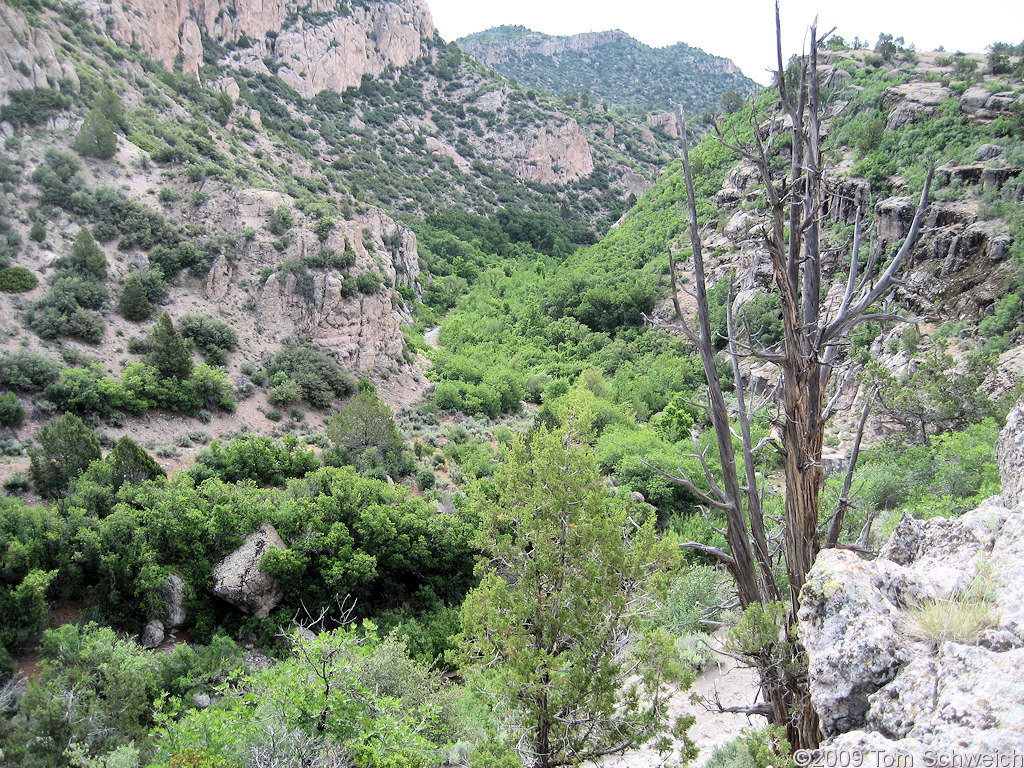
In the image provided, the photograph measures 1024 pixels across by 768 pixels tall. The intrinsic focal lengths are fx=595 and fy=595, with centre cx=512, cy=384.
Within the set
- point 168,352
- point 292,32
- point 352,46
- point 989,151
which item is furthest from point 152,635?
point 352,46

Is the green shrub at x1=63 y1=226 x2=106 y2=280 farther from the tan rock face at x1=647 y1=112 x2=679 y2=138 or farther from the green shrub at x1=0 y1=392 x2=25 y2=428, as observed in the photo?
the tan rock face at x1=647 y1=112 x2=679 y2=138

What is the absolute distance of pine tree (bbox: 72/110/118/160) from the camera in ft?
89.0

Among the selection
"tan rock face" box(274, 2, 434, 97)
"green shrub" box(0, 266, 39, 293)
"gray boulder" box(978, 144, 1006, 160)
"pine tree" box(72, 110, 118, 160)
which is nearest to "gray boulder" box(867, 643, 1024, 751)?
"green shrub" box(0, 266, 39, 293)

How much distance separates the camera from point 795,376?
→ 3.92 m

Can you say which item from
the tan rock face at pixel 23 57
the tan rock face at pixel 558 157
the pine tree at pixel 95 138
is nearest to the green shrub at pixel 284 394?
the pine tree at pixel 95 138

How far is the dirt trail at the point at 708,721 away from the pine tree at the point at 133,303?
75.9 ft

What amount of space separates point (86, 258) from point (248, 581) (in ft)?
55.7

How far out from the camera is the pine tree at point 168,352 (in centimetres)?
2177

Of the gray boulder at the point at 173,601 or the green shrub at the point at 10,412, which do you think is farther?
the green shrub at the point at 10,412

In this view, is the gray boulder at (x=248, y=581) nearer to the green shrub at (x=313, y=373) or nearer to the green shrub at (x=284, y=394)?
the green shrub at (x=284, y=394)

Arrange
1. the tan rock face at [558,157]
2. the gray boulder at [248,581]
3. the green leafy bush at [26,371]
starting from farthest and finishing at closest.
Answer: the tan rock face at [558,157]
the green leafy bush at [26,371]
the gray boulder at [248,581]
